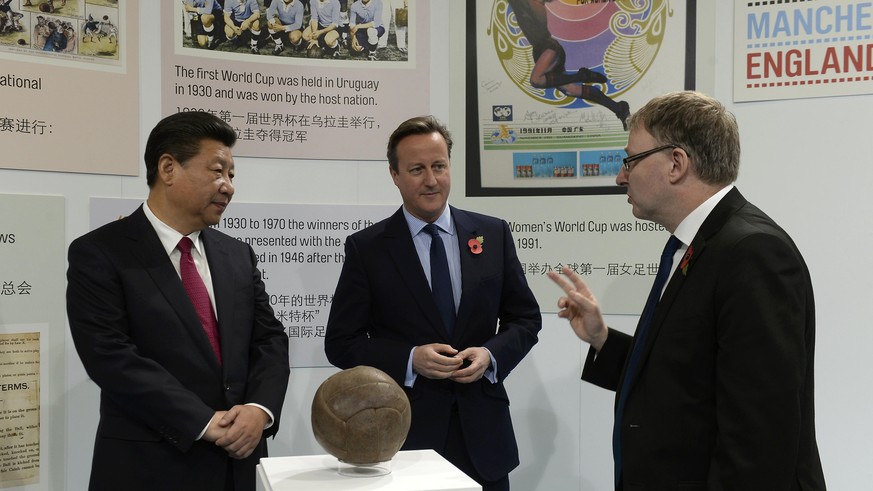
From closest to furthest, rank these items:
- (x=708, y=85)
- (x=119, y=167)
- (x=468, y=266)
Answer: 1. (x=468, y=266)
2. (x=119, y=167)
3. (x=708, y=85)

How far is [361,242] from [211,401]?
813 mm

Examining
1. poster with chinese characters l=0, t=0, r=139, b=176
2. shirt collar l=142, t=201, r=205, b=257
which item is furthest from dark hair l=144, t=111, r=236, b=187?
poster with chinese characters l=0, t=0, r=139, b=176

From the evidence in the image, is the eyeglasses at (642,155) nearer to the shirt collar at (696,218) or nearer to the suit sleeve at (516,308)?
the shirt collar at (696,218)

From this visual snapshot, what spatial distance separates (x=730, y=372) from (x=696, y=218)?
42 cm

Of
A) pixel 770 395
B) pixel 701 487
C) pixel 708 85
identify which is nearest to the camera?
pixel 770 395

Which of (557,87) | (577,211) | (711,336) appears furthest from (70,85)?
(711,336)

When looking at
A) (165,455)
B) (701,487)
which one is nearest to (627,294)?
(701,487)

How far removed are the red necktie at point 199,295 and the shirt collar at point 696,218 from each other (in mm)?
1479

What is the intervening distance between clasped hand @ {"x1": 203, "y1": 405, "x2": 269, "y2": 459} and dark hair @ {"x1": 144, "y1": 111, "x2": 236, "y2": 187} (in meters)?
0.81

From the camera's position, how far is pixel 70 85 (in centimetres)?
A: 338

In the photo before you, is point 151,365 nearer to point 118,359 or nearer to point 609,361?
point 118,359

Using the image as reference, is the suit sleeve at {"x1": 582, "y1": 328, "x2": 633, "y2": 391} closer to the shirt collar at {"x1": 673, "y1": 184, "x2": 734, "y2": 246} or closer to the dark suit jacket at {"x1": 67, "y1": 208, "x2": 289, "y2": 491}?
the shirt collar at {"x1": 673, "y1": 184, "x2": 734, "y2": 246}

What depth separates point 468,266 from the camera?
2.91 metres

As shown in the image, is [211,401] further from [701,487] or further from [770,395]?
[770,395]
